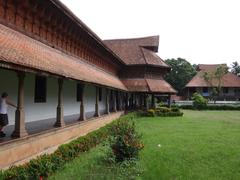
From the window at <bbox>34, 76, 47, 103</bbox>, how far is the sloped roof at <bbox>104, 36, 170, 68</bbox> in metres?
19.5

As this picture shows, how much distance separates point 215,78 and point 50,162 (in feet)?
170

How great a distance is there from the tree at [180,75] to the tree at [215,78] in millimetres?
11630

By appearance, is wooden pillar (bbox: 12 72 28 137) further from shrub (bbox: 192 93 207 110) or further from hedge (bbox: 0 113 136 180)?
shrub (bbox: 192 93 207 110)

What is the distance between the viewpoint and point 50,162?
348 inches

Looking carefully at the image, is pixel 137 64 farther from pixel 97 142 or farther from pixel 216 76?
pixel 216 76

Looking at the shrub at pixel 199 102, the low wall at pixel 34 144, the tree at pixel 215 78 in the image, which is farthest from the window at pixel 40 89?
the tree at pixel 215 78

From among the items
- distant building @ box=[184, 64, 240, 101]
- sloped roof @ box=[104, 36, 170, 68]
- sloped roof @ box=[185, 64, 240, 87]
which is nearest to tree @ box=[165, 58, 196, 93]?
sloped roof @ box=[185, 64, 240, 87]

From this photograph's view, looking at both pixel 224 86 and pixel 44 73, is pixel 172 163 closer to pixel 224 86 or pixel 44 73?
pixel 44 73

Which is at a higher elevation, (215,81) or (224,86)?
(215,81)

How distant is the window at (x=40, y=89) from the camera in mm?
13648

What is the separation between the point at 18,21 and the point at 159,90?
22307 mm

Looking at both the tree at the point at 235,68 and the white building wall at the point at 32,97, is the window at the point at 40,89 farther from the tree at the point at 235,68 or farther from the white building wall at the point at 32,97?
the tree at the point at 235,68

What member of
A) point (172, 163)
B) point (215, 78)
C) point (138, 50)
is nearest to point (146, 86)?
point (138, 50)

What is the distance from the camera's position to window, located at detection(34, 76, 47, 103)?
537 inches
